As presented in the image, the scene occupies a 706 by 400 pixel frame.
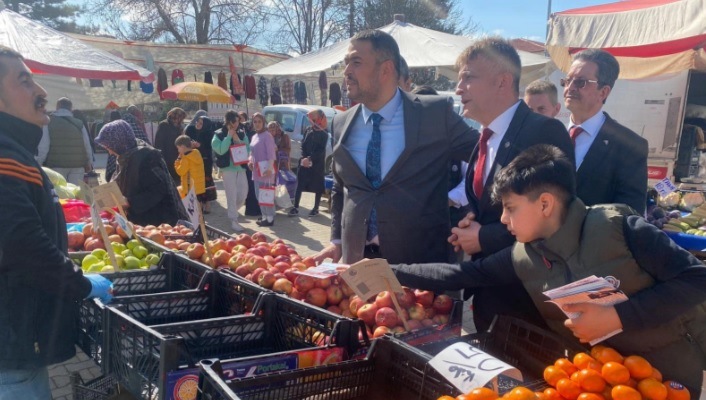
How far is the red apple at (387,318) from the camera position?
8.18 feet

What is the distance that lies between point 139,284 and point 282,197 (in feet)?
22.8

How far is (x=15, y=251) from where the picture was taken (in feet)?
6.72

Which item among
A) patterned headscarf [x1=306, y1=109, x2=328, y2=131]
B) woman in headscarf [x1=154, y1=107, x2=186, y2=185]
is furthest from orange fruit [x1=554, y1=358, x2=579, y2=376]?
woman in headscarf [x1=154, y1=107, x2=186, y2=185]

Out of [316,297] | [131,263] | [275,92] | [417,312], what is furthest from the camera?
[275,92]

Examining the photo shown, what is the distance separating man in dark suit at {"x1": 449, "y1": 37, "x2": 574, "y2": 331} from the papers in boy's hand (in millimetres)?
625

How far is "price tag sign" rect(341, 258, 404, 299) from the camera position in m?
2.12

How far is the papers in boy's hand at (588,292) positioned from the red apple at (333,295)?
1440 mm

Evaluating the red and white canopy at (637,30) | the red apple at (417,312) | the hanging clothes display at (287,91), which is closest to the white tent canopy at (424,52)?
the red and white canopy at (637,30)

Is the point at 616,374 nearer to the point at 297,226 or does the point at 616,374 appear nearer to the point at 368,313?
the point at 368,313

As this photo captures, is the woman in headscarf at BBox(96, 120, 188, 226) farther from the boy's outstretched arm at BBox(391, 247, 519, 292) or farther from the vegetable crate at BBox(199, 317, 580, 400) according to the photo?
the vegetable crate at BBox(199, 317, 580, 400)

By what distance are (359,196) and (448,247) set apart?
621 mm

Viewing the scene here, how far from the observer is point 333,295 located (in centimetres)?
291

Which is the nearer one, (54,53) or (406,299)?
(406,299)

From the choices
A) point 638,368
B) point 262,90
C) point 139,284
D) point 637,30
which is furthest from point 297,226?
point 262,90
